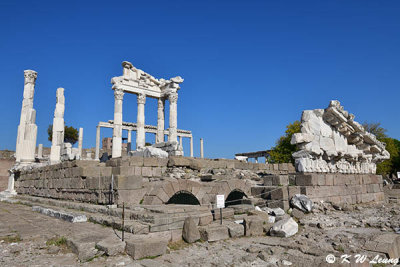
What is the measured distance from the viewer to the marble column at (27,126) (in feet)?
64.3

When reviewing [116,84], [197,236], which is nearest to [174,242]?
[197,236]

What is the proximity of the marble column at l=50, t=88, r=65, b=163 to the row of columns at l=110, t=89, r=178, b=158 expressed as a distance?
12.7 ft

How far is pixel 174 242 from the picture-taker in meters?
5.15

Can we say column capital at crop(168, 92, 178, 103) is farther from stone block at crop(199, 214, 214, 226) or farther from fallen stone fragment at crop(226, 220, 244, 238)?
fallen stone fragment at crop(226, 220, 244, 238)

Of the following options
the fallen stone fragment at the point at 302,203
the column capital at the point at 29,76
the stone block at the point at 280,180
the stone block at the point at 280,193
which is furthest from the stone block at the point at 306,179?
the column capital at the point at 29,76

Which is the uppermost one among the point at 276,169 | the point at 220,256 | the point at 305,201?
the point at 276,169

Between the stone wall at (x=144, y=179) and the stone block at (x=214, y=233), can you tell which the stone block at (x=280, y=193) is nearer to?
the stone wall at (x=144, y=179)

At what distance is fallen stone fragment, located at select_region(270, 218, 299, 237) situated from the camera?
567 cm

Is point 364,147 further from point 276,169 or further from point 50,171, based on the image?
point 50,171

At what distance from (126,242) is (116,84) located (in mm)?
19278

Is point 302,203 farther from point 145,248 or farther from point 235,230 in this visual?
point 145,248

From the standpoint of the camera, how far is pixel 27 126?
20.0 meters

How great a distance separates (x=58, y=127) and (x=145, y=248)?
1736 cm

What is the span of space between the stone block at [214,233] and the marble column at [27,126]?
18580 millimetres
